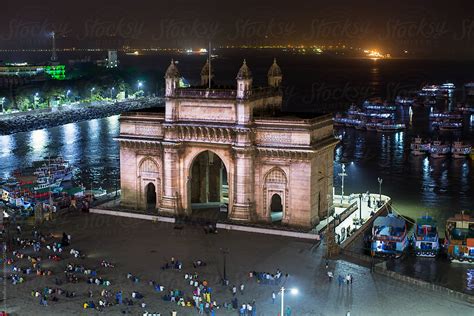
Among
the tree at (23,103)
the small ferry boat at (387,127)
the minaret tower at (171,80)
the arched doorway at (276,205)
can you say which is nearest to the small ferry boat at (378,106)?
the small ferry boat at (387,127)

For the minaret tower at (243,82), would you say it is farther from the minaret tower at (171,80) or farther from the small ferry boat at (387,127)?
the small ferry boat at (387,127)

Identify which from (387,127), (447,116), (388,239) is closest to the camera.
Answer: (388,239)

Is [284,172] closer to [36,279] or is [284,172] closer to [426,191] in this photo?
[36,279]

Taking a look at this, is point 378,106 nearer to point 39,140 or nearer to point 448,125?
point 448,125

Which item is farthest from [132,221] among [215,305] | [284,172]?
[215,305]

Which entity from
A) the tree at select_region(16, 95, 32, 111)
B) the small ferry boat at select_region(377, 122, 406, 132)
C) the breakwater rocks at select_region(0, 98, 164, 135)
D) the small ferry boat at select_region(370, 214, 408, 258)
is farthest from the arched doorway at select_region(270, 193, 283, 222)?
the tree at select_region(16, 95, 32, 111)

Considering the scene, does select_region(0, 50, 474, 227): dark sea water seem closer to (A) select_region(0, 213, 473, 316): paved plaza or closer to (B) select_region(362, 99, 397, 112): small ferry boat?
(A) select_region(0, 213, 473, 316): paved plaza

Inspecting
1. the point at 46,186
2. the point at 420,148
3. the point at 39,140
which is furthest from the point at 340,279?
the point at 39,140
